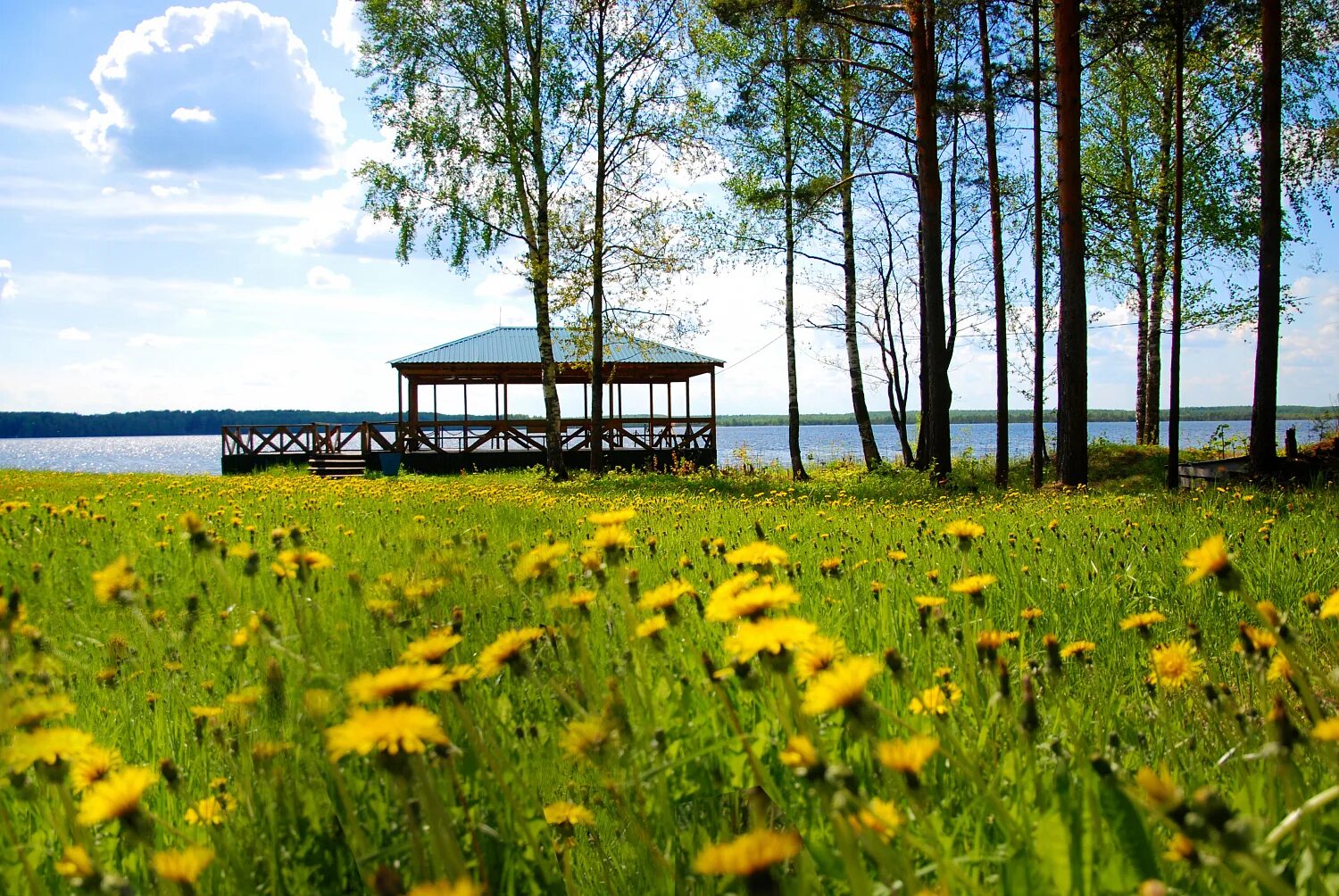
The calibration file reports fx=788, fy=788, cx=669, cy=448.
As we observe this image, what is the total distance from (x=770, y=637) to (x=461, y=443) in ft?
73.5

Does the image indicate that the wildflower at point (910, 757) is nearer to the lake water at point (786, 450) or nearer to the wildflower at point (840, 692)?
the wildflower at point (840, 692)

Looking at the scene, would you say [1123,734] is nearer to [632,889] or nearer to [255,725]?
[632,889]

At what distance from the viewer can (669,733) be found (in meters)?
1.39

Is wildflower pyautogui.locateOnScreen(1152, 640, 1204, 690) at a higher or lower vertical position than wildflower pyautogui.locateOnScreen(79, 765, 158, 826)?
lower

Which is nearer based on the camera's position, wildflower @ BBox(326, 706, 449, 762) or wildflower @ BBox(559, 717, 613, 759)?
wildflower @ BBox(326, 706, 449, 762)

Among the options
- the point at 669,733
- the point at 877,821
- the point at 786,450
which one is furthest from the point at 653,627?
the point at 786,450

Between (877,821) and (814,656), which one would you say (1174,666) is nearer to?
(814,656)

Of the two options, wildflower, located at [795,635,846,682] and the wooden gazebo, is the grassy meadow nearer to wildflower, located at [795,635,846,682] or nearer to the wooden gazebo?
wildflower, located at [795,635,846,682]

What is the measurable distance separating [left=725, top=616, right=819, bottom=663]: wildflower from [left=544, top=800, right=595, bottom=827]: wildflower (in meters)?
0.40

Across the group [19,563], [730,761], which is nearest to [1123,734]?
[730,761]

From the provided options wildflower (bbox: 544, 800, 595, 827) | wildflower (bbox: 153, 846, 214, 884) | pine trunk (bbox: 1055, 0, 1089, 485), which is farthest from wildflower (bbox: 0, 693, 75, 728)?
pine trunk (bbox: 1055, 0, 1089, 485)

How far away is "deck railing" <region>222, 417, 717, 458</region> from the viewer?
857 inches

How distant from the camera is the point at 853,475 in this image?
651 inches

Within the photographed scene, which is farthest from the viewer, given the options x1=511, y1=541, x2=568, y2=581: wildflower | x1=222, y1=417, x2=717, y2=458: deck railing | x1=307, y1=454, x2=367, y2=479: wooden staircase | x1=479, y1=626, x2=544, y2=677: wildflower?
x1=222, y1=417, x2=717, y2=458: deck railing
